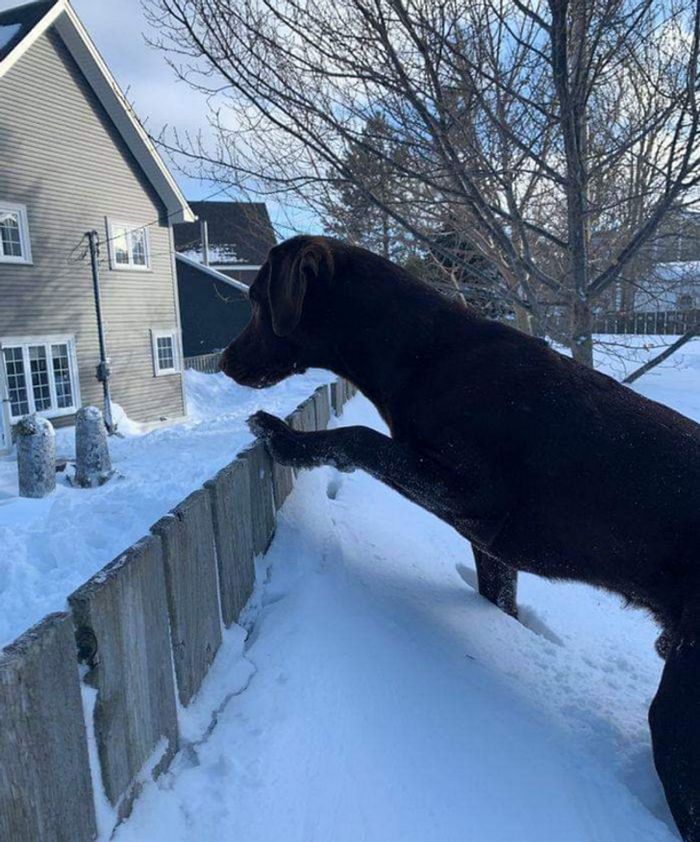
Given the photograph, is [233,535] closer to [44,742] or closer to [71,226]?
[44,742]

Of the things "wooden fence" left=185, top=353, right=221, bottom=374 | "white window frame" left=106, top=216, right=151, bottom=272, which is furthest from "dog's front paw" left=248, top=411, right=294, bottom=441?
"wooden fence" left=185, top=353, right=221, bottom=374

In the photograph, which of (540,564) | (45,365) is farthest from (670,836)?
(45,365)

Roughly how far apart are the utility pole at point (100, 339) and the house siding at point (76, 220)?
156mm

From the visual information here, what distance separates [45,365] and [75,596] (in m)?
16.8

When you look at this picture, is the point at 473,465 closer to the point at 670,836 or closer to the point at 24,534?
the point at 670,836

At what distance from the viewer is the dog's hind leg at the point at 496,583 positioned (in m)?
3.65

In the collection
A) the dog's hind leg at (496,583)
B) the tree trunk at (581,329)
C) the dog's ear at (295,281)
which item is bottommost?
the dog's hind leg at (496,583)

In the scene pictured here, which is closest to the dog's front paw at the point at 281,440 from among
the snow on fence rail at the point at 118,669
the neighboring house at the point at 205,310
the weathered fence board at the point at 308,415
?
the snow on fence rail at the point at 118,669

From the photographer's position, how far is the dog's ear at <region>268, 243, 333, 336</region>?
10.7 ft

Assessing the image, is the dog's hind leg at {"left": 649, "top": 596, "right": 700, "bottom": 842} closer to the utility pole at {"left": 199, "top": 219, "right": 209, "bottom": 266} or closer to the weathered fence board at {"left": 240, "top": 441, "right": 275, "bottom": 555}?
the weathered fence board at {"left": 240, "top": 441, "right": 275, "bottom": 555}

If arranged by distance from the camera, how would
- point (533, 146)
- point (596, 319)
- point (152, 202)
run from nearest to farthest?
point (533, 146) → point (596, 319) → point (152, 202)

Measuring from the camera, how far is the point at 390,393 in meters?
3.06

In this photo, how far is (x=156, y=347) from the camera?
20891 mm

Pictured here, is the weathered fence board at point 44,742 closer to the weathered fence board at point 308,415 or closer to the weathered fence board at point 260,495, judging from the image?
the weathered fence board at point 260,495
